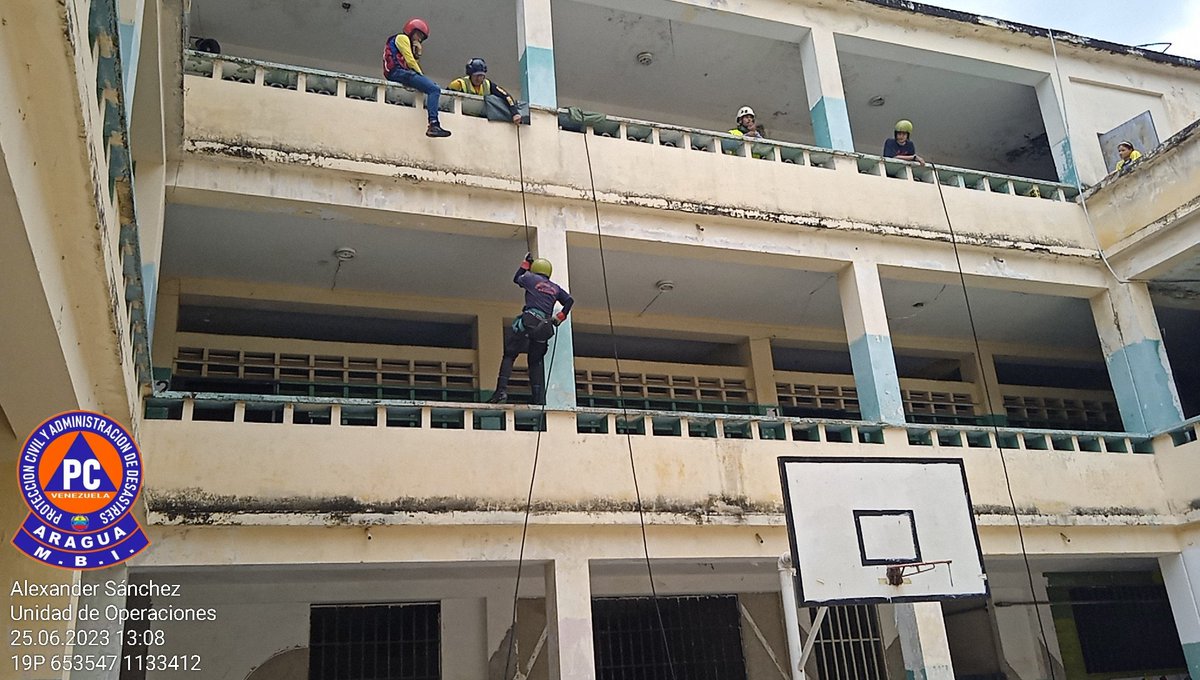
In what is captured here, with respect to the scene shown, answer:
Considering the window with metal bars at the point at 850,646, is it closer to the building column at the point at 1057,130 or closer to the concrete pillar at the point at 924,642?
the concrete pillar at the point at 924,642

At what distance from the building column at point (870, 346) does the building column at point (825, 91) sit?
1.39 m

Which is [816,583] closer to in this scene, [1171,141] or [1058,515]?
[1058,515]

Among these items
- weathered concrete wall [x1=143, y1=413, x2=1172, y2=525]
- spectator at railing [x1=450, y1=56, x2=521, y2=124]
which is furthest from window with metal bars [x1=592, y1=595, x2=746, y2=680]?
spectator at railing [x1=450, y1=56, x2=521, y2=124]

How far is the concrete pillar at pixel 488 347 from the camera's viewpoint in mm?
9531

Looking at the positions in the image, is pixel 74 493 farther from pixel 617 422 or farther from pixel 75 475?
pixel 617 422

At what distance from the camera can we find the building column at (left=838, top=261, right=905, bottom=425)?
8.70 m

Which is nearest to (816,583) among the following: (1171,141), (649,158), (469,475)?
(469,475)

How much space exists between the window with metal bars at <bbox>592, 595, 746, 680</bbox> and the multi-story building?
0.13ft

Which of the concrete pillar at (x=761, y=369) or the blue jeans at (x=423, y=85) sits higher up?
the blue jeans at (x=423, y=85)

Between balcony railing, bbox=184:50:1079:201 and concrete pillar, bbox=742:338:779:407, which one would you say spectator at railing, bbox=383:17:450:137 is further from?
concrete pillar, bbox=742:338:779:407

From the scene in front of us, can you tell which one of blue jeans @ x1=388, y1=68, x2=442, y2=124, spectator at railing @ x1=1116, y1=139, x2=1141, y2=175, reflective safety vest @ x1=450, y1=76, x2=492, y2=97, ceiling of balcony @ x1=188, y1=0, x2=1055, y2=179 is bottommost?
blue jeans @ x1=388, y1=68, x2=442, y2=124

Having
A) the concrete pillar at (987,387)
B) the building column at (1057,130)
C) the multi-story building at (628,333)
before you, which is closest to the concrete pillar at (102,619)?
the multi-story building at (628,333)

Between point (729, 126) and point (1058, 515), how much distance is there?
5.90 metres

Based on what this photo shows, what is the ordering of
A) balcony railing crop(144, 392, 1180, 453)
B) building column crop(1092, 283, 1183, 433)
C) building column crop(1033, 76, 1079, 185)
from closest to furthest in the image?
balcony railing crop(144, 392, 1180, 453) → building column crop(1092, 283, 1183, 433) → building column crop(1033, 76, 1079, 185)
